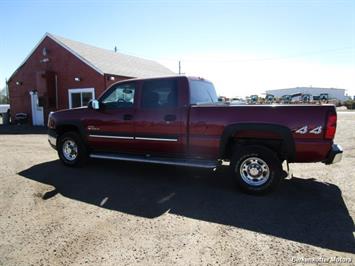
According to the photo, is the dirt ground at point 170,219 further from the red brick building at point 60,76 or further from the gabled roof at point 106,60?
the gabled roof at point 106,60

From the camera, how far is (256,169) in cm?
506

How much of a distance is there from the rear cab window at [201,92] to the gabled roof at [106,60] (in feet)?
39.1

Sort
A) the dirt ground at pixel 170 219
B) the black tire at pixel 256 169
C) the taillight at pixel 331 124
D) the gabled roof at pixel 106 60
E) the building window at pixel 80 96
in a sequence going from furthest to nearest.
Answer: the gabled roof at pixel 106 60 → the building window at pixel 80 96 → the black tire at pixel 256 169 → the taillight at pixel 331 124 → the dirt ground at pixel 170 219

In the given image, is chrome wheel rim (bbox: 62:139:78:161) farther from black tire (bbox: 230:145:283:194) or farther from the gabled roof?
the gabled roof

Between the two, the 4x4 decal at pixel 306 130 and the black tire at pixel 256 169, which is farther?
the black tire at pixel 256 169

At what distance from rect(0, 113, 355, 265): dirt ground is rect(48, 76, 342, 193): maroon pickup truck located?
0.51 metres

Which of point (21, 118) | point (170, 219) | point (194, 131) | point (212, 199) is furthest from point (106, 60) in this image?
point (170, 219)

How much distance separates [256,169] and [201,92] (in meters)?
2.06

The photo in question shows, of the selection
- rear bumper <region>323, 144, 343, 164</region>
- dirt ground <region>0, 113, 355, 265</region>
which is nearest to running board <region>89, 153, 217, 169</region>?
dirt ground <region>0, 113, 355, 265</region>

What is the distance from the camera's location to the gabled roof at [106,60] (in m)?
17.9

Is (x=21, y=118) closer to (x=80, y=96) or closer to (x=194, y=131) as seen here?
(x=80, y=96)

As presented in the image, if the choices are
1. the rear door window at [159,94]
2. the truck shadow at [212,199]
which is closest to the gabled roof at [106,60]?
the rear door window at [159,94]

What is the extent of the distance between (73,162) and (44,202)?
226 centimetres

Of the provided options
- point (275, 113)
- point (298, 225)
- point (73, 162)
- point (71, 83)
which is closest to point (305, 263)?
point (298, 225)
